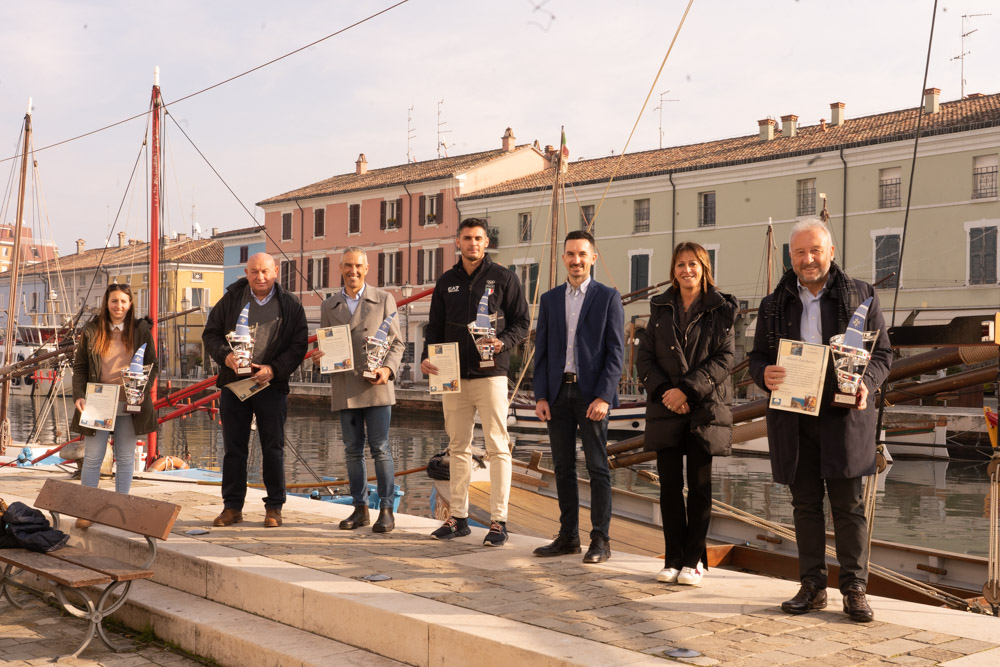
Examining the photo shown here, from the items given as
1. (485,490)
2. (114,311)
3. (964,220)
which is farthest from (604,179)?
(114,311)

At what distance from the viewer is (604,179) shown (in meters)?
41.2

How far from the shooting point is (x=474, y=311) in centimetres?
624

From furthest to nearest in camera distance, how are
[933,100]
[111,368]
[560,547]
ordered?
[933,100]
[111,368]
[560,547]

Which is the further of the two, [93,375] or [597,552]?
[93,375]

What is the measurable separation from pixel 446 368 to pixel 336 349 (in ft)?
3.15

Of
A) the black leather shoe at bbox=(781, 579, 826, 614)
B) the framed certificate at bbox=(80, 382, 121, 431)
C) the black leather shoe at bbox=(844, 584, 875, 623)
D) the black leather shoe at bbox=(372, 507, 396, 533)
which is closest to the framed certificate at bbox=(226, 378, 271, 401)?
the framed certificate at bbox=(80, 382, 121, 431)

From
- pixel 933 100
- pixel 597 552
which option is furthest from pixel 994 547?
pixel 933 100

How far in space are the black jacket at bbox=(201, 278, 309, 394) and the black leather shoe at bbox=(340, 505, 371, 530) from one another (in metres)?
1.01

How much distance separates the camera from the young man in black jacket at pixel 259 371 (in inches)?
271

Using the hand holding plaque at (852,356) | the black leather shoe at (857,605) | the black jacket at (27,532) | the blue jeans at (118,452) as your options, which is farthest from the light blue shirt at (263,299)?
the black leather shoe at (857,605)

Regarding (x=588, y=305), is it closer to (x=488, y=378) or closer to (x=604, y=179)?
(x=488, y=378)

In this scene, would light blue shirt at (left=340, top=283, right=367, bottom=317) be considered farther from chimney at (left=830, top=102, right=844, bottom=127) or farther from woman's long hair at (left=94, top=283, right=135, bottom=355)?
chimney at (left=830, top=102, right=844, bottom=127)

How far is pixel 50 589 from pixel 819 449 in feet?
15.5

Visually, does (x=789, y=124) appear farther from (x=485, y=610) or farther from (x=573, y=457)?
(x=485, y=610)
